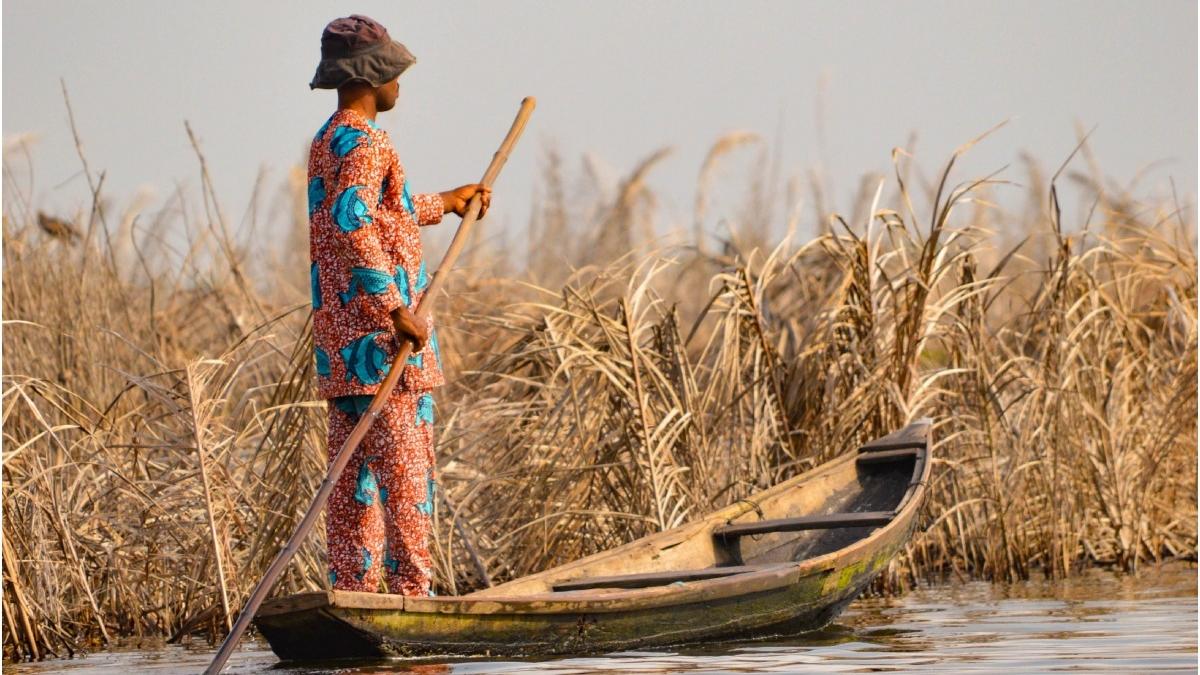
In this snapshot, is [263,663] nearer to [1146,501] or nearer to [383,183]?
[383,183]

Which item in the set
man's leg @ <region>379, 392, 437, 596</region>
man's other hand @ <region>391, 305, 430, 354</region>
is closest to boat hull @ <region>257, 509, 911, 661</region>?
man's leg @ <region>379, 392, 437, 596</region>

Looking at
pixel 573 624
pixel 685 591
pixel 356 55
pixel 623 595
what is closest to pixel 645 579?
pixel 685 591

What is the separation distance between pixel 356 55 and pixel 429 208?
569mm

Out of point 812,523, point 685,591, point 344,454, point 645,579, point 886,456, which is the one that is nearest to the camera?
point 344,454

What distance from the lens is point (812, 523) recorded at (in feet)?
22.5

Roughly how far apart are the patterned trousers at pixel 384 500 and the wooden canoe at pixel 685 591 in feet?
0.91

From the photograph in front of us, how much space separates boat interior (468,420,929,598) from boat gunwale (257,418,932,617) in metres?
0.03

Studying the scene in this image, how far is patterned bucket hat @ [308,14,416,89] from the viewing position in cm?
571

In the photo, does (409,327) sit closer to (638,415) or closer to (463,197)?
(463,197)

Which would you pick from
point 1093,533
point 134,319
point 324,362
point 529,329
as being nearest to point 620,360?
point 529,329

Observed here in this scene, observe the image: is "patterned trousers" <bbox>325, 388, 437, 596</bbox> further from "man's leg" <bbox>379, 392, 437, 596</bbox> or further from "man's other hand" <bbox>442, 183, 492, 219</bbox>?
"man's other hand" <bbox>442, 183, 492, 219</bbox>

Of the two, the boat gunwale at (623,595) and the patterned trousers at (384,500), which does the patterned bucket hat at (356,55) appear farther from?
the boat gunwale at (623,595)

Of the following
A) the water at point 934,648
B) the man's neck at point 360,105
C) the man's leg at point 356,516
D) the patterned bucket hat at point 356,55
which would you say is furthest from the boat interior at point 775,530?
the patterned bucket hat at point 356,55

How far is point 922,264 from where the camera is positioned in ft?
26.0
